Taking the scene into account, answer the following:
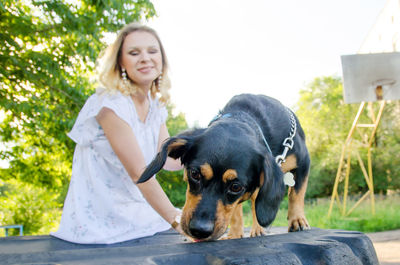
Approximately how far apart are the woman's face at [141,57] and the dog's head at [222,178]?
1.06 meters

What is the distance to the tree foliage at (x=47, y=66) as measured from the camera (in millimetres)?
5566

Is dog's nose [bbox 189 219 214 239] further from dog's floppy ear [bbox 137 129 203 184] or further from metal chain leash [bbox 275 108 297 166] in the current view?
metal chain leash [bbox 275 108 297 166]

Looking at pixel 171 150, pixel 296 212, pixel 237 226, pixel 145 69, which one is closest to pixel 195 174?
pixel 171 150

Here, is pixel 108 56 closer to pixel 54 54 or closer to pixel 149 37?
pixel 149 37

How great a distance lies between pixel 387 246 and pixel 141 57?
6739 mm

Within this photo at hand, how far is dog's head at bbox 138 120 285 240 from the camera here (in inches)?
69.5

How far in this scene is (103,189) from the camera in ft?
9.22

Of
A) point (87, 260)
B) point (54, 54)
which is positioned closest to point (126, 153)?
point (87, 260)

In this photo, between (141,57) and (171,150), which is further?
(141,57)

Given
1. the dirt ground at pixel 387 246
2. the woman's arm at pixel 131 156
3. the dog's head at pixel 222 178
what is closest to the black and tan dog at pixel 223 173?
the dog's head at pixel 222 178

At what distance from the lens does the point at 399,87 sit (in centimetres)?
1062

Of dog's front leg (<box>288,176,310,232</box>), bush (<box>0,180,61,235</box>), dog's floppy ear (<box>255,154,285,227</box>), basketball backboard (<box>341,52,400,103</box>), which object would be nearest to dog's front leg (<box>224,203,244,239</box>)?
dog's front leg (<box>288,176,310,232</box>)

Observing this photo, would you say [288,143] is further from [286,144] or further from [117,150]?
[117,150]

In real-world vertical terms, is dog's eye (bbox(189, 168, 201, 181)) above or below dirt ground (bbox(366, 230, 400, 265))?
above
